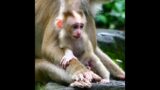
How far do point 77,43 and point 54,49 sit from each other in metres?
0.19

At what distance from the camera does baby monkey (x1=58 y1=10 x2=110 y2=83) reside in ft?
11.3

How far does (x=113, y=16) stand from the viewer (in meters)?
6.73

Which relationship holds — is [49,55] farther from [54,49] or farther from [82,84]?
[82,84]

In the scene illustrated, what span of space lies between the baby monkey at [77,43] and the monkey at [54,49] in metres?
0.04

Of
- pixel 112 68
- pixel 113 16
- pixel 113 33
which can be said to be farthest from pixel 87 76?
pixel 113 16

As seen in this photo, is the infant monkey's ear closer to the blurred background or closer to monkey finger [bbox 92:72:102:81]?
monkey finger [bbox 92:72:102:81]

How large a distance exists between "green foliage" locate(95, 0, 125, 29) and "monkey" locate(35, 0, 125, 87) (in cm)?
259

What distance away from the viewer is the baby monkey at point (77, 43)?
343 cm

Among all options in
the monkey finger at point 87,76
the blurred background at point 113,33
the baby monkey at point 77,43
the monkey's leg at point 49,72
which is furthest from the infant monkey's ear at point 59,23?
the blurred background at point 113,33

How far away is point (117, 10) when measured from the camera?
6602 mm

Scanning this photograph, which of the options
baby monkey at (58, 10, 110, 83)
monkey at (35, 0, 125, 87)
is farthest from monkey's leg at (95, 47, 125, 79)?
baby monkey at (58, 10, 110, 83)
